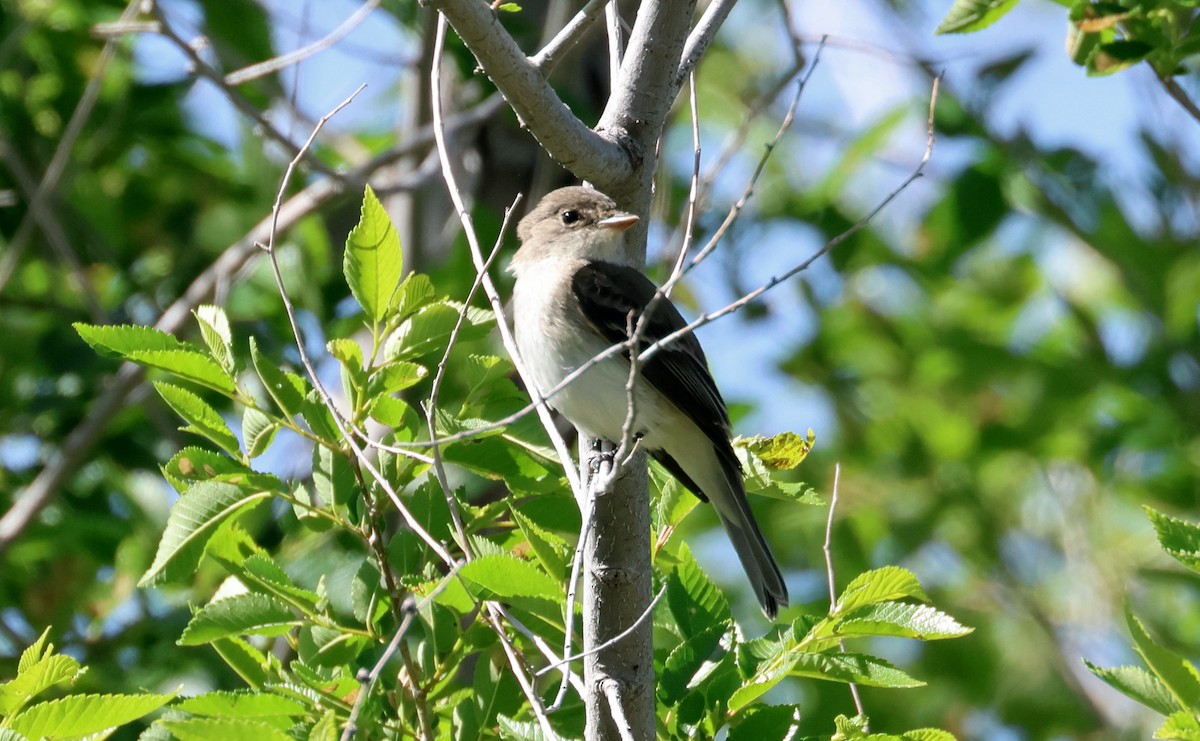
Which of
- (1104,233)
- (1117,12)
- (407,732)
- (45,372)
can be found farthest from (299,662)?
(1104,233)

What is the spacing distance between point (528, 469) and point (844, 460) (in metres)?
4.09

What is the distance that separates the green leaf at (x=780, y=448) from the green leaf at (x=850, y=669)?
1.78ft

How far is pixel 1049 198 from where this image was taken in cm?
606

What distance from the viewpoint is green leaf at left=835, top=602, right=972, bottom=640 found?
2586 mm

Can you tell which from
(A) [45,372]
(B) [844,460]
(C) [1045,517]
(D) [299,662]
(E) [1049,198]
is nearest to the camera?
(D) [299,662]

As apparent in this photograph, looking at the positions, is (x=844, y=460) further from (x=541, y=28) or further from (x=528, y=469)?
(x=528, y=469)

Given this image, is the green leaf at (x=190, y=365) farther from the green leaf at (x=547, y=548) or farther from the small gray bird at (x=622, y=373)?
the small gray bird at (x=622, y=373)

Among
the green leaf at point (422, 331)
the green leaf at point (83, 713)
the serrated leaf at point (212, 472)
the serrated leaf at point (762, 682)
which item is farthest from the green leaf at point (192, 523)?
the serrated leaf at point (762, 682)

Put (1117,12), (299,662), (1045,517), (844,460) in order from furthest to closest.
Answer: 1. (1045,517)
2. (844,460)
3. (1117,12)
4. (299,662)

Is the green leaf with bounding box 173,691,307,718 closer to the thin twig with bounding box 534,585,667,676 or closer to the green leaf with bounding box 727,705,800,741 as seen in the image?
the thin twig with bounding box 534,585,667,676

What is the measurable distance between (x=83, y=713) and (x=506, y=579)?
848 millimetres

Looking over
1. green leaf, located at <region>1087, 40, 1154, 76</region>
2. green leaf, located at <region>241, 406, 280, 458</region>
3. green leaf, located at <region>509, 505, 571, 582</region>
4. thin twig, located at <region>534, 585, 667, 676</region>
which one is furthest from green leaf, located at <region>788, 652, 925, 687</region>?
green leaf, located at <region>1087, 40, 1154, 76</region>

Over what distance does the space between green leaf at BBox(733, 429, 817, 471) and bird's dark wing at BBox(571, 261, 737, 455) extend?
863 millimetres

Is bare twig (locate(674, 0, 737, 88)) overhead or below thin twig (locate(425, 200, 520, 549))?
overhead
